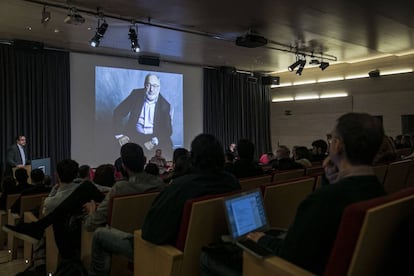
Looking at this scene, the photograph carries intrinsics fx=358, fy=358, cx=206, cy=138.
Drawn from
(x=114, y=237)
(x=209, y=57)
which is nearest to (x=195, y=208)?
(x=114, y=237)

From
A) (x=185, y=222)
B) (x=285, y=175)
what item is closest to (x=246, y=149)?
(x=285, y=175)

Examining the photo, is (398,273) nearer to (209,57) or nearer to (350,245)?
(350,245)

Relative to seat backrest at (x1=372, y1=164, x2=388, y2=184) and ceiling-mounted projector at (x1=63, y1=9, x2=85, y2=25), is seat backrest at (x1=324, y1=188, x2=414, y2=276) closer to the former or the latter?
seat backrest at (x1=372, y1=164, x2=388, y2=184)

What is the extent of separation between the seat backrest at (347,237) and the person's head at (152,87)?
Answer: 819 centimetres

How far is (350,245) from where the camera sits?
1287 millimetres

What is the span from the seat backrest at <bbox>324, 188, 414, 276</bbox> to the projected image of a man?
7845mm

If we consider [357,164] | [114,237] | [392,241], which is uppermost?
[357,164]

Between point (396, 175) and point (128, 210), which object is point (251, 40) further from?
point (128, 210)

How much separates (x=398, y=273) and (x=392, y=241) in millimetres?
147

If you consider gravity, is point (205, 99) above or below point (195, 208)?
above

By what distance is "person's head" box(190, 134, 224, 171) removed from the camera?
85.6 inches

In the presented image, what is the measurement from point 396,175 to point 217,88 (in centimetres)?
751

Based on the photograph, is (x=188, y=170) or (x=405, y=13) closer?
(x=188, y=170)

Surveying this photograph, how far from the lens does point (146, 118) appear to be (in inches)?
360
